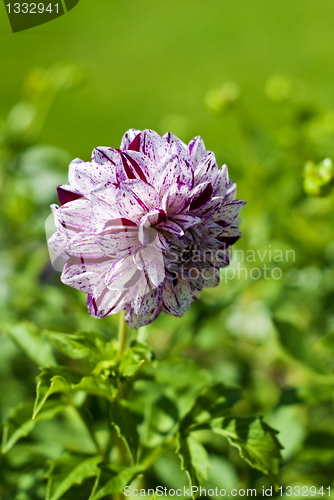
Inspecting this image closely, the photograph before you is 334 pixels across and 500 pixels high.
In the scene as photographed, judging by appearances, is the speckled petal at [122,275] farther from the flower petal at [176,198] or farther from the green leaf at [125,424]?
the green leaf at [125,424]

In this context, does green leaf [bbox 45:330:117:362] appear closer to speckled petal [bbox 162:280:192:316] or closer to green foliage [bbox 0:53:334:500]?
green foliage [bbox 0:53:334:500]

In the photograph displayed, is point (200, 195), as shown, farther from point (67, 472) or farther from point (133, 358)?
point (67, 472)

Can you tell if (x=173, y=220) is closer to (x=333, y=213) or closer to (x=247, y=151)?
(x=247, y=151)

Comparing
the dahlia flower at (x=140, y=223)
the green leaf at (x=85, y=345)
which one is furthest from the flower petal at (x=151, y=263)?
the green leaf at (x=85, y=345)

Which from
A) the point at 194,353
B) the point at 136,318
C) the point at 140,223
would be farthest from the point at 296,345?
the point at 194,353

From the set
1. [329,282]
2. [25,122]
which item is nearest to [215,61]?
[25,122]
